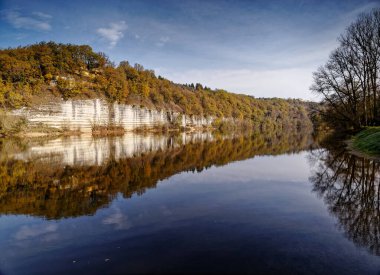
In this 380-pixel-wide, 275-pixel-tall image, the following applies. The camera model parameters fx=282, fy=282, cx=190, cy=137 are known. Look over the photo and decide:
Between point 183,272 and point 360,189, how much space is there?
30.6ft

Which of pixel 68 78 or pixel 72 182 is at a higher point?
pixel 68 78

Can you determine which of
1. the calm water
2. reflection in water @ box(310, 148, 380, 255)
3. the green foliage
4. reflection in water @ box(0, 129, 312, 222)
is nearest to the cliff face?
the green foliage

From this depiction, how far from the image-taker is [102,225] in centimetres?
855

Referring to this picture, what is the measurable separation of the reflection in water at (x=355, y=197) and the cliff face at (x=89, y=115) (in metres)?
58.6

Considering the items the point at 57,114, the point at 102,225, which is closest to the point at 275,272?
the point at 102,225

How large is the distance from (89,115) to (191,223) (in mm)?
69104

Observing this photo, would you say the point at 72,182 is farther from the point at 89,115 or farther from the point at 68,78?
the point at 68,78

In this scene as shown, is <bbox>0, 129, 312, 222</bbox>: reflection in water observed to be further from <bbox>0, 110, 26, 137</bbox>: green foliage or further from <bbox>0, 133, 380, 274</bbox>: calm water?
<bbox>0, 110, 26, 137</bbox>: green foliage

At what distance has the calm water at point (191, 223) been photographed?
19.8 feet

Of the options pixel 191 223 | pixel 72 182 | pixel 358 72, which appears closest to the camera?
pixel 191 223

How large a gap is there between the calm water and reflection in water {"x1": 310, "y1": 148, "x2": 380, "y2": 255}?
37 mm

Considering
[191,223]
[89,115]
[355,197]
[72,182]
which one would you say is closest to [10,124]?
[89,115]

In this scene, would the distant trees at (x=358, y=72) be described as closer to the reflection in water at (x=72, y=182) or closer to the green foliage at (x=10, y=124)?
the reflection in water at (x=72, y=182)

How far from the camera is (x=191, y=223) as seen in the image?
28.2ft
